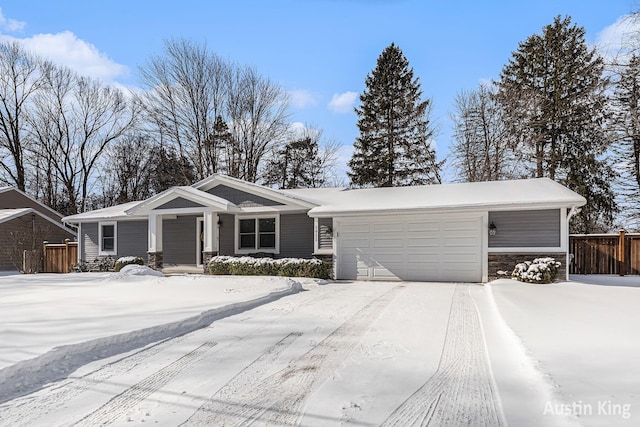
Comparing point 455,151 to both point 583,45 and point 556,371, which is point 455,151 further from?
point 556,371

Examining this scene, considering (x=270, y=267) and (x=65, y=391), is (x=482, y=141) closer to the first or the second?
(x=270, y=267)

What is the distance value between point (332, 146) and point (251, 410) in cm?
2680

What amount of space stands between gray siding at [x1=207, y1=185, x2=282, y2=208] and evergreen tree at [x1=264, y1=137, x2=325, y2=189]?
1259 cm

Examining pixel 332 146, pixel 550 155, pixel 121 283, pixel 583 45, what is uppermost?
pixel 583 45

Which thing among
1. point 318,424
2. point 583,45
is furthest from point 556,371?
point 583,45

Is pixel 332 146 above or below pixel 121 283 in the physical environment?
above

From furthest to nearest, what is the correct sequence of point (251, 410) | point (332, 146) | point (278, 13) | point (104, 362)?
point (332, 146), point (278, 13), point (104, 362), point (251, 410)

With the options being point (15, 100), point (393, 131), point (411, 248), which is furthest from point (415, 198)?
point (15, 100)

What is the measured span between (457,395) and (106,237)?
1673 cm

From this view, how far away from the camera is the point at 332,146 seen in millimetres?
28891

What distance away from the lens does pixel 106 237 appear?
53.9 feet

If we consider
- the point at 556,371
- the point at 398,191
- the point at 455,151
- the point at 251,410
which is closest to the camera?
the point at 251,410

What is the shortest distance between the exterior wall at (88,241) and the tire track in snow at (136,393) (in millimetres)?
14698

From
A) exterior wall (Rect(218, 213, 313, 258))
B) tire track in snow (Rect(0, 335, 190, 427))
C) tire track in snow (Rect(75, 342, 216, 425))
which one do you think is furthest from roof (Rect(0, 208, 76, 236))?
tire track in snow (Rect(75, 342, 216, 425))
